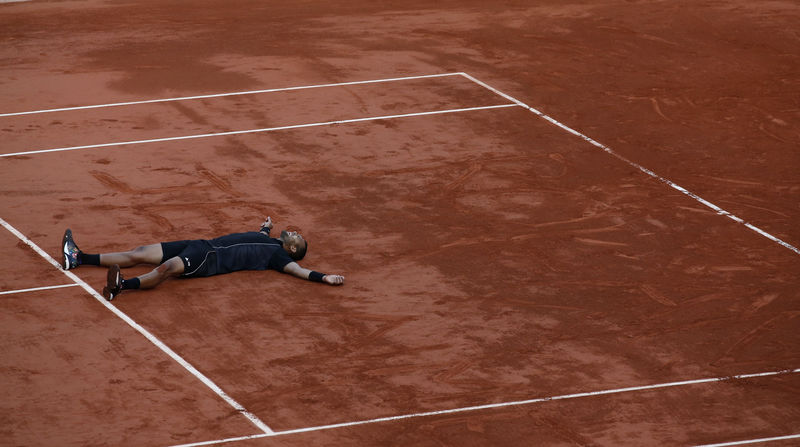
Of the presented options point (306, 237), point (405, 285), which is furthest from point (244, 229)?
point (405, 285)

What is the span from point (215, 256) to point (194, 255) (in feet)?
0.83

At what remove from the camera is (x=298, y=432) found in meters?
10.1

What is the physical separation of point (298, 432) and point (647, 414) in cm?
300

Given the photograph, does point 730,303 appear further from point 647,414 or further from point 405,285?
point 405,285

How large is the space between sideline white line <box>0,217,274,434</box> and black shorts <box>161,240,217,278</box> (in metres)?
0.86

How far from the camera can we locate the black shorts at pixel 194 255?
41.9 feet

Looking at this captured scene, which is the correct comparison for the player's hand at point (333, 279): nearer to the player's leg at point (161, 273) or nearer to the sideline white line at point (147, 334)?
the player's leg at point (161, 273)

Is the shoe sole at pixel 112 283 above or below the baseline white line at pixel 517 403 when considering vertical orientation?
above

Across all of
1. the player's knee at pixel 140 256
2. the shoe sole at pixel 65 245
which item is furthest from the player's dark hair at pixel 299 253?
the shoe sole at pixel 65 245

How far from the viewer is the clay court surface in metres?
10.6

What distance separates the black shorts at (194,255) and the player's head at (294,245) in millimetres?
782

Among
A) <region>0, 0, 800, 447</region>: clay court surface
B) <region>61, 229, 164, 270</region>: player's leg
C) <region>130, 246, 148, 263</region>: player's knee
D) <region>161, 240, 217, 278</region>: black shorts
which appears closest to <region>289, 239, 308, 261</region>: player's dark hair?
<region>0, 0, 800, 447</region>: clay court surface

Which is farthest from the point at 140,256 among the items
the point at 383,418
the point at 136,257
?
the point at 383,418

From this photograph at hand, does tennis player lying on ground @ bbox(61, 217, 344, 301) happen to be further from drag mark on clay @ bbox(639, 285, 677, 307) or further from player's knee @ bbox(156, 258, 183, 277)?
drag mark on clay @ bbox(639, 285, 677, 307)
